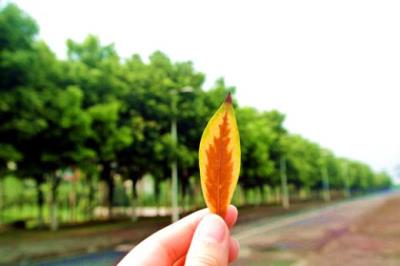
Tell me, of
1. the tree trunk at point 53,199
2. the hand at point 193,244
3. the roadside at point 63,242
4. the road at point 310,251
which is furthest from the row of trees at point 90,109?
the hand at point 193,244

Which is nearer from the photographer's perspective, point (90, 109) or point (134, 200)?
point (90, 109)

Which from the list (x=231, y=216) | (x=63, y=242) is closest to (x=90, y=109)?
(x=63, y=242)

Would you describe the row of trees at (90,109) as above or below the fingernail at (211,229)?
above

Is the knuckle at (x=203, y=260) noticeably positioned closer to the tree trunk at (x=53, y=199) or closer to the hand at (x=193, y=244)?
the hand at (x=193, y=244)

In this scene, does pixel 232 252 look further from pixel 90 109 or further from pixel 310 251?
pixel 90 109

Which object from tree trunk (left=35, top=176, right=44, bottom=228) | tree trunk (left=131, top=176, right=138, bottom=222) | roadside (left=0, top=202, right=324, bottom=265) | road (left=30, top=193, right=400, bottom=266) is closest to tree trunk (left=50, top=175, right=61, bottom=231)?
roadside (left=0, top=202, right=324, bottom=265)

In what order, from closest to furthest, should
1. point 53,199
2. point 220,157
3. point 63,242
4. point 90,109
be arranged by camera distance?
point 220,157 → point 63,242 → point 90,109 → point 53,199
